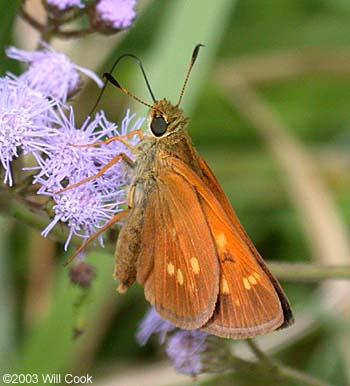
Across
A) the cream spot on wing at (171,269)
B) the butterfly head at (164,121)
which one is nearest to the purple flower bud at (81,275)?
the cream spot on wing at (171,269)

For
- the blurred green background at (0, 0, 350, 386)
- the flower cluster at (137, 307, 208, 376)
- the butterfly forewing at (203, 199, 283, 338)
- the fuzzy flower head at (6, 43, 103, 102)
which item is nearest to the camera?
the butterfly forewing at (203, 199, 283, 338)

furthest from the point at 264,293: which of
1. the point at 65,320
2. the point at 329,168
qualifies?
the point at 329,168

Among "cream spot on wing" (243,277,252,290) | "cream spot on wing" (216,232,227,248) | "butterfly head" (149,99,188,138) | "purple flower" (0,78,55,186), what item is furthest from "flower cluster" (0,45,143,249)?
"cream spot on wing" (243,277,252,290)

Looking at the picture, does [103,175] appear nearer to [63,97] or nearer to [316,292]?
[63,97]

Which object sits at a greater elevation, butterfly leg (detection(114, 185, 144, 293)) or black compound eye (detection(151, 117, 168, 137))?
black compound eye (detection(151, 117, 168, 137))

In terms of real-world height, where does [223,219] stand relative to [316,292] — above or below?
above

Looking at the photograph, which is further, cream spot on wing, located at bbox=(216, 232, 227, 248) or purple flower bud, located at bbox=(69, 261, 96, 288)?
purple flower bud, located at bbox=(69, 261, 96, 288)

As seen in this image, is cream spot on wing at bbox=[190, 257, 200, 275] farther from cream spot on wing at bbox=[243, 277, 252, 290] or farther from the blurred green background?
the blurred green background
